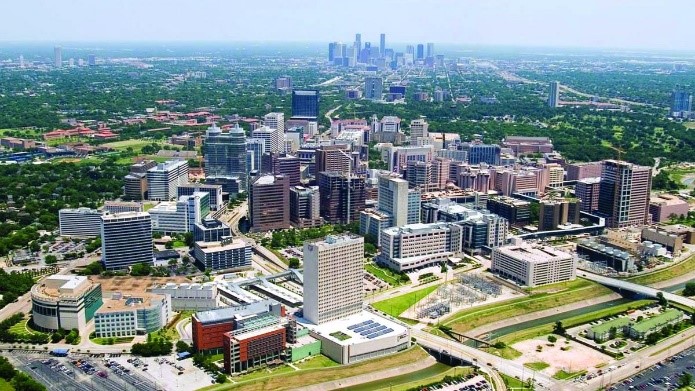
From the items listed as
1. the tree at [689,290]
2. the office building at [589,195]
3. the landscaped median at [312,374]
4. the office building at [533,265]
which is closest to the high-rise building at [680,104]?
the office building at [589,195]

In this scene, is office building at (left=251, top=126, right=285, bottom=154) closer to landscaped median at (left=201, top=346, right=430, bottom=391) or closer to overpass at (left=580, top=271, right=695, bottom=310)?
overpass at (left=580, top=271, right=695, bottom=310)

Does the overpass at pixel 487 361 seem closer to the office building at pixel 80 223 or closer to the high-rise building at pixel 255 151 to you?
the office building at pixel 80 223

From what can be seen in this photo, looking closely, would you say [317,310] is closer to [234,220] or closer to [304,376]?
[304,376]

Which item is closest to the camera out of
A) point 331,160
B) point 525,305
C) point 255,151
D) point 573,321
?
point 573,321

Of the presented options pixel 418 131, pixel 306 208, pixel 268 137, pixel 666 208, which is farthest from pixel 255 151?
pixel 666 208

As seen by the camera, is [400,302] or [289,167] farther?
[289,167]

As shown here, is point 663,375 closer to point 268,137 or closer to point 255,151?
point 255,151

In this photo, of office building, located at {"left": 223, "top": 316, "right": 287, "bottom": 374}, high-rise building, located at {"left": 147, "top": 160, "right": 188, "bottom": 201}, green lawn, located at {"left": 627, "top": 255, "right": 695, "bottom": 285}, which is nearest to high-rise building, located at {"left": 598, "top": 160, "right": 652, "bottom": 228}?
green lawn, located at {"left": 627, "top": 255, "right": 695, "bottom": 285}
